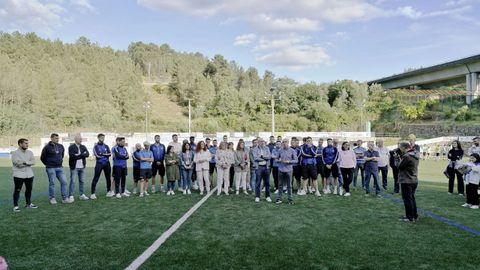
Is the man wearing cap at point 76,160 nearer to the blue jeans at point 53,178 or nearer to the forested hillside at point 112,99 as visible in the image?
the blue jeans at point 53,178

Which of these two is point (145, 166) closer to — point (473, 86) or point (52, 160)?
point (52, 160)

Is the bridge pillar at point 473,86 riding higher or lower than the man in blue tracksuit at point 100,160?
Answer: higher

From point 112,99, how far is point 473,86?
65.5m

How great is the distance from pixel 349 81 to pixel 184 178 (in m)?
67.1

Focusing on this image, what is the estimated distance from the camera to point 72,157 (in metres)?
10.1

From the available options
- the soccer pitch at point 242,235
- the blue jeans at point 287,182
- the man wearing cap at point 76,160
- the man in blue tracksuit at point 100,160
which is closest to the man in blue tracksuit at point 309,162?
the soccer pitch at point 242,235

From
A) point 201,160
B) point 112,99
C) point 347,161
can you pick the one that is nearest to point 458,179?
point 347,161

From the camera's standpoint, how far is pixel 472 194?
9297mm

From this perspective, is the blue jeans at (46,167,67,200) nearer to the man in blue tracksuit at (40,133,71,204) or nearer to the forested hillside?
the man in blue tracksuit at (40,133,71,204)

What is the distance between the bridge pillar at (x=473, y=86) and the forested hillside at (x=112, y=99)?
15.1 metres

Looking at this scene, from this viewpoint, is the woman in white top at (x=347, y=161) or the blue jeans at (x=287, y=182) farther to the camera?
the woman in white top at (x=347, y=161)

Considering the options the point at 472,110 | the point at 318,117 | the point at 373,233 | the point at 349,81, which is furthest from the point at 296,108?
the point at 373,233

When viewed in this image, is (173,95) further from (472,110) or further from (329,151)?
(329,151)

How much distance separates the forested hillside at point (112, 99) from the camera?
183 feet
